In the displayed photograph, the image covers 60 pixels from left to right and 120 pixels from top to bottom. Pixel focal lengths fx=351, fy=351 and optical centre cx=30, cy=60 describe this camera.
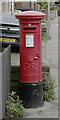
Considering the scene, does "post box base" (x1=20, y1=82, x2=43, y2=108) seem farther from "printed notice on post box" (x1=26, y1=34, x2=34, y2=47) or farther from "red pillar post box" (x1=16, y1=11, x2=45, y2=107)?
"printed notice on post box" (x1=26, y1=34, x2=34, y2=47)

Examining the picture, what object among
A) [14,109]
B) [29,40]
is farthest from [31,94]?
[29,40]

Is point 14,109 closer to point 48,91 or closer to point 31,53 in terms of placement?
point 31,53

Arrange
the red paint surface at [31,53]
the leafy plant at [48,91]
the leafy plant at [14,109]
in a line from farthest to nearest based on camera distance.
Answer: the leafy plant at [48,91] → the red paint surface at [31,53] → the leafy plant at [14,109]

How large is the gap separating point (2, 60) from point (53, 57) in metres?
6.96

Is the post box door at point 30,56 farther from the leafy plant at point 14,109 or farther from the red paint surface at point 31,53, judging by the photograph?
the leafy plant at point 14,109

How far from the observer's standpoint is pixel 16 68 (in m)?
7.68

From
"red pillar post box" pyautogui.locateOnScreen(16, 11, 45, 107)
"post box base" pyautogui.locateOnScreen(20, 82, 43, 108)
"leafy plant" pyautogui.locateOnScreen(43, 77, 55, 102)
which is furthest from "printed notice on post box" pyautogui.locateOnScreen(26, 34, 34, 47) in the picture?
"leafy plant" pyautogui.locateOnScreen(43, 77, 55, 102)

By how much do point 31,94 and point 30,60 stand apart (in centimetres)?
68

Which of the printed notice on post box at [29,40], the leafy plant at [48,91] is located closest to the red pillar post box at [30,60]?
the printed notice on post box at [29,40]

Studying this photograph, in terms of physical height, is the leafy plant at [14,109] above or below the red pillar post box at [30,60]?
below

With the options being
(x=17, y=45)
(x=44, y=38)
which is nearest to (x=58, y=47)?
(x=44, y=38)

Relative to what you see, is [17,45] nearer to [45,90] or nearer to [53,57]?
[53,57]

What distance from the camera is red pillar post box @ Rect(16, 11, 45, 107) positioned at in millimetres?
6926

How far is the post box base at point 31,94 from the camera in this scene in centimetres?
697
